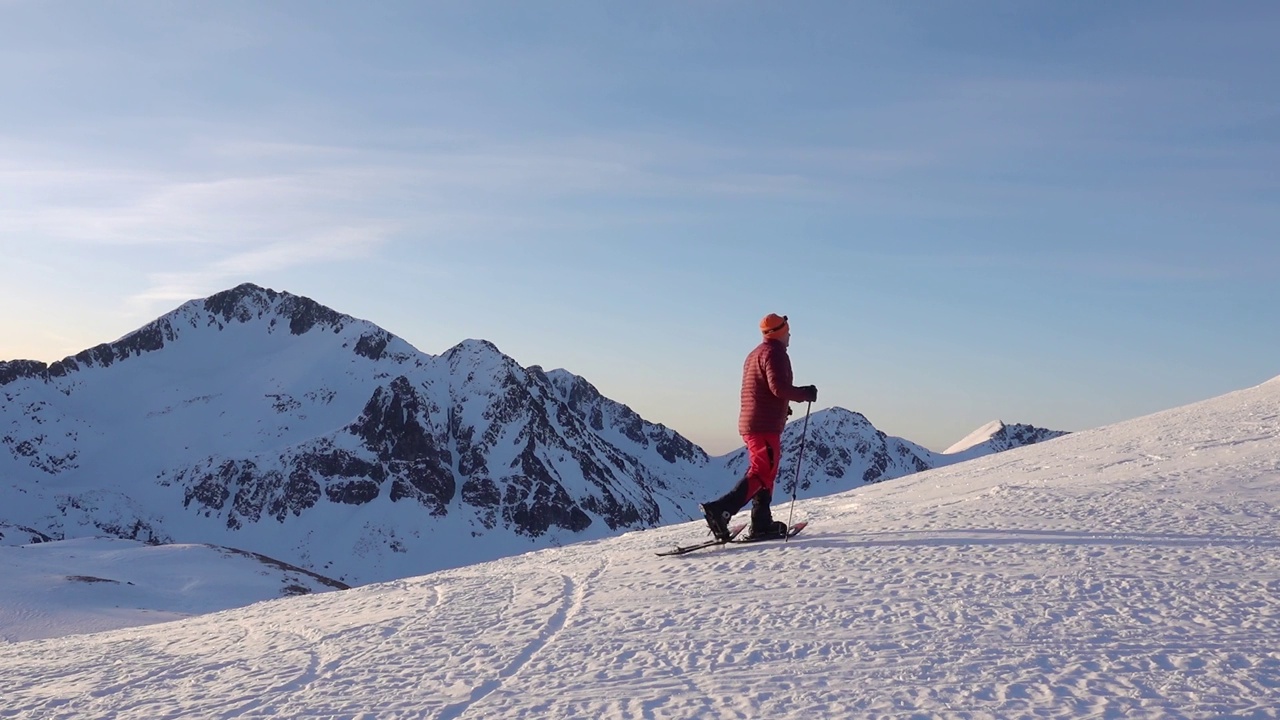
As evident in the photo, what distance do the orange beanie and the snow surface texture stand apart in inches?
95.7

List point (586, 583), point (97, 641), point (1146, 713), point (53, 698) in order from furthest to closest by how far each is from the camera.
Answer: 1. point (97, 641)
2. point (586, 583)
3. point (53, 698)
4. point (1146, 713)

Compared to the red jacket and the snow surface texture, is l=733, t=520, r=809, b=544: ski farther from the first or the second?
the red jacket

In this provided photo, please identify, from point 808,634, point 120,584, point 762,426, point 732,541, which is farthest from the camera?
point 120,584

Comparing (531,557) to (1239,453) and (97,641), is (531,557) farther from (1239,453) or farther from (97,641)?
(1239,453)

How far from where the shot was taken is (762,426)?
35.0 feet

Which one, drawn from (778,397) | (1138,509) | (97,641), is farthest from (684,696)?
(97,641)

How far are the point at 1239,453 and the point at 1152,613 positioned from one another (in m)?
8.11

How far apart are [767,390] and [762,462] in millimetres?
833

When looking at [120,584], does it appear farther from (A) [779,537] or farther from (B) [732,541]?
(A) [779,537]

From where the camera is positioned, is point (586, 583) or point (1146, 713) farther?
point (586, 583)

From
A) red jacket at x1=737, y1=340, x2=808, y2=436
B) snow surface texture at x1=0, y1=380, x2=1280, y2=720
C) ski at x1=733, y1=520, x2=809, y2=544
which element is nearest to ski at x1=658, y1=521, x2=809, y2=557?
ski at x1=733, y1=520, x2=809, y2=544

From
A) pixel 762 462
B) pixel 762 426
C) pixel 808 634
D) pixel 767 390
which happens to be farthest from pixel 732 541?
pixel 808 634

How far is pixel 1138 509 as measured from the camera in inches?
416

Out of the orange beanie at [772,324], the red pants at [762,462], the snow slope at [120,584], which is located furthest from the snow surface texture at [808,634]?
the snow slope at [120,584]
